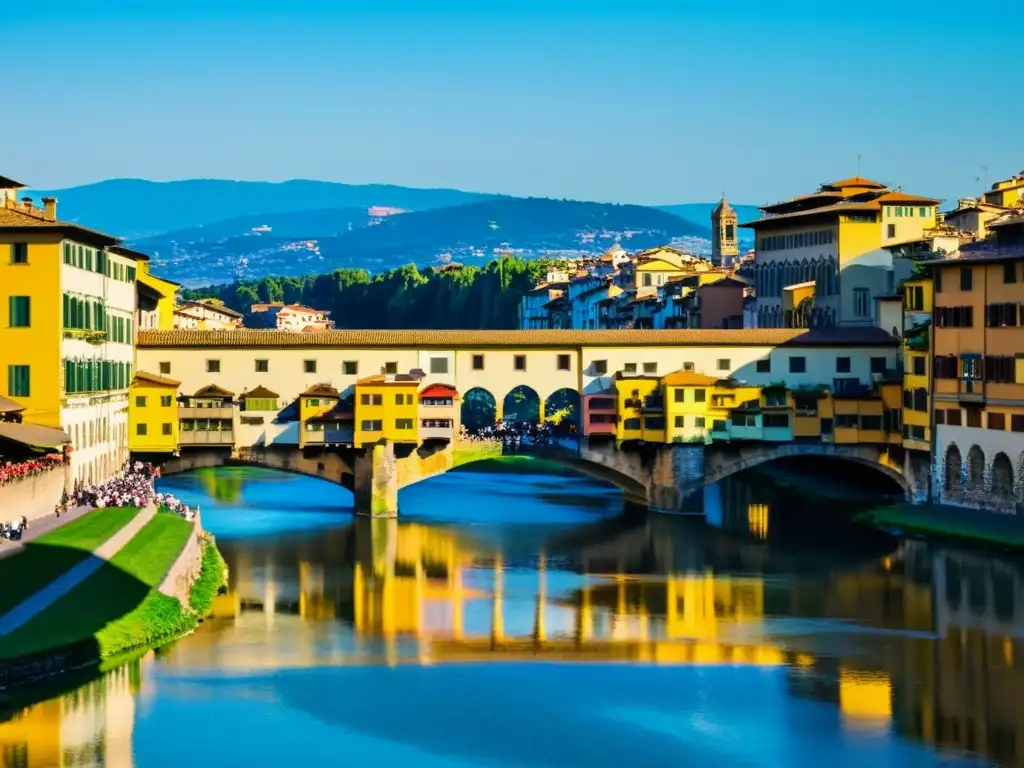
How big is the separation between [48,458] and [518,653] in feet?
59.2

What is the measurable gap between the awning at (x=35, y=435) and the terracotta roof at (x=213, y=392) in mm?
13888

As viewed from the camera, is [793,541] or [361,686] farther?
[793,541]

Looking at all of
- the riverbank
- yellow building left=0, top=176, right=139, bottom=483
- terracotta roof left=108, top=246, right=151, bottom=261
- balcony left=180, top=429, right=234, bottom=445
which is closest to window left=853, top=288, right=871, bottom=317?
terracotta roof left=108, top=246, right=151, bottom=261

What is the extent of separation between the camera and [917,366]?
2928 inches

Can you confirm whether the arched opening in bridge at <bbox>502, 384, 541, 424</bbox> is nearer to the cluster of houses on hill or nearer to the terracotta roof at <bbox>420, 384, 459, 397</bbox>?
the cluster of houses on hill

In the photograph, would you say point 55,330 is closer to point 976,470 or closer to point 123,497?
point 123,497

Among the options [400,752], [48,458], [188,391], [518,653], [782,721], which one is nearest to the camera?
[400,752]

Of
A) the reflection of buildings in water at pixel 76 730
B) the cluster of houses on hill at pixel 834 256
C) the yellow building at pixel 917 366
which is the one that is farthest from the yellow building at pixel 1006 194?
the reflection of buildings in water at pixel 76 730

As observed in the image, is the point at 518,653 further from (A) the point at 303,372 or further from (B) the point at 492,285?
(B) the point at 492,285

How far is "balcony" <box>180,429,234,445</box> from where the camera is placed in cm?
7475

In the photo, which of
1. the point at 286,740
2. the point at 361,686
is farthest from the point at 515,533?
the point at 286,740

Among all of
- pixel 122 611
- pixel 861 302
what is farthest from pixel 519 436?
pixel 122 611

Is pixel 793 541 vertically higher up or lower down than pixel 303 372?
lower down

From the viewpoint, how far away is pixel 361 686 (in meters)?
42.2
